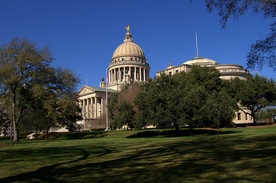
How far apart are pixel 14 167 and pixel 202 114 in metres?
26.9

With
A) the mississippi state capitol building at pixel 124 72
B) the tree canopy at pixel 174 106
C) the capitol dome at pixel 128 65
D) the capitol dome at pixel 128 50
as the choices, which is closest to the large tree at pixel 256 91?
the tree canopy at pixel 174 106

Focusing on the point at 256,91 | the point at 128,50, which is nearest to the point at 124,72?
the point at 128,50

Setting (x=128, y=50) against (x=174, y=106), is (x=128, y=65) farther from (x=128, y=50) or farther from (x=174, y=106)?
(x=174, y=106)

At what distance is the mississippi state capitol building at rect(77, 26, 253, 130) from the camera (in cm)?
10275

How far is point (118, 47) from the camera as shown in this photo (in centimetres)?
14450

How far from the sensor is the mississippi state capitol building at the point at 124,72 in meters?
103

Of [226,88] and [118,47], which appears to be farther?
[118,47]

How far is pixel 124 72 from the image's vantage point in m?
133

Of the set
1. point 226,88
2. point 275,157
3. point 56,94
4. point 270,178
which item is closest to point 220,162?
point 275,157

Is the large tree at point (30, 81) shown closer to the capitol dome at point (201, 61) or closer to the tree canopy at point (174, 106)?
the tree canopy at point (174, 106)

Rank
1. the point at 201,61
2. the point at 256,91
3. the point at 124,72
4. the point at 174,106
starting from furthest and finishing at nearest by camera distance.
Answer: the point at 124,72
the point at 201,61
the point at 256,91
the point at 174,106

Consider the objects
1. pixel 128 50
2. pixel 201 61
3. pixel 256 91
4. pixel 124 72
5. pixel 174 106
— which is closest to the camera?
pixel 174 106

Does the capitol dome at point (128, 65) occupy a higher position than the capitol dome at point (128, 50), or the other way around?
the capitol dome at point (128, 50)

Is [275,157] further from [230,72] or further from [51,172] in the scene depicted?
[230,72]
